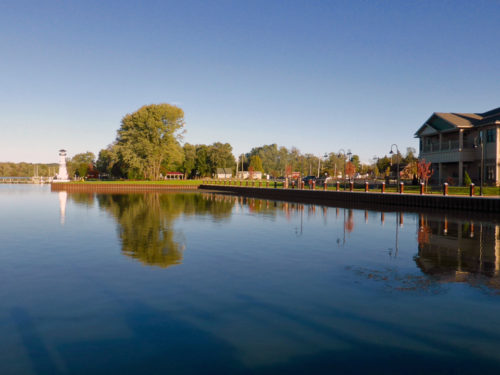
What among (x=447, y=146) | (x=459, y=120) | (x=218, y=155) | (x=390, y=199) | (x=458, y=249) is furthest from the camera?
(x=218, y=155)

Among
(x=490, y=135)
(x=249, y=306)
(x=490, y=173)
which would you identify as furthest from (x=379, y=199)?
(x=249, y=306)

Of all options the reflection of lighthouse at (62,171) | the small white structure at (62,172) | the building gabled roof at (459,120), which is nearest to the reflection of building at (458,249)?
the building gabled roof at (459,120)

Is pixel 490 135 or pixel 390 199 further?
pixel 490 135

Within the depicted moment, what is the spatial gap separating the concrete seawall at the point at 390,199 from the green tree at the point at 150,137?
126 ft

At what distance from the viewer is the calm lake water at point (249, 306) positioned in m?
5.64

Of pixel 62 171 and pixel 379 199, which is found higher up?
pixel 62 171

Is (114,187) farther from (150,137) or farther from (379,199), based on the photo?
(379,199)

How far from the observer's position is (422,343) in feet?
20.0

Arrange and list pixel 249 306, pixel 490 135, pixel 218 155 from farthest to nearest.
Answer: pixel 218 155, pixel 490 135, pixel 249 306

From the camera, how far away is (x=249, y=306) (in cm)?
787

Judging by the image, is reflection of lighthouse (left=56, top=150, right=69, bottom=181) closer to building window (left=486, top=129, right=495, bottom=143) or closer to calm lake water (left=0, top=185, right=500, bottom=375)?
calm lake water (left=0, top=185, right=500, bottom=375)

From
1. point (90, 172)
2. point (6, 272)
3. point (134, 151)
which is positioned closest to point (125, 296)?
point (6, 272)

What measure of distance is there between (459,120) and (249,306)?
48139 mm

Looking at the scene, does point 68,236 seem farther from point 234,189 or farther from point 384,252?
point 234,189
